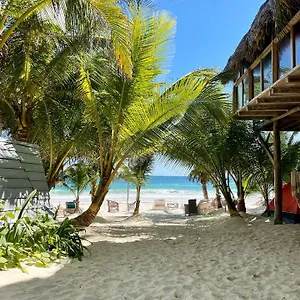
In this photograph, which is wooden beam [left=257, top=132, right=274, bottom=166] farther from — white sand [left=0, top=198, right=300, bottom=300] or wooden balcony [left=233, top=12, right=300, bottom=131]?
white sand [left=0, top=198, right=300, bottom=300]

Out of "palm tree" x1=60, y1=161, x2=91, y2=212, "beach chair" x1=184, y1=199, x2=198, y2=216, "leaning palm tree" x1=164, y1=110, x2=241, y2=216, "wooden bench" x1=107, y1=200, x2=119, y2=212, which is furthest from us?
"wooden bench" x1=107, y1=200, x2=119, y2=212

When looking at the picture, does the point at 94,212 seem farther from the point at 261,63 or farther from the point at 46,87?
the point at 261,63

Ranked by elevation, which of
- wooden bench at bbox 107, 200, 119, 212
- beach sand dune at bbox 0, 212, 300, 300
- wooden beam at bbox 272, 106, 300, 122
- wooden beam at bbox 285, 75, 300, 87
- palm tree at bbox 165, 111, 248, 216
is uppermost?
wooden beam at bbox 285, 75, 300, 87

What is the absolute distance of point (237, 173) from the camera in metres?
11.0

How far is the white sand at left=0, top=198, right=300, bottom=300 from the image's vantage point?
345 centimetres

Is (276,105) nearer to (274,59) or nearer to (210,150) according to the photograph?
(274,59)

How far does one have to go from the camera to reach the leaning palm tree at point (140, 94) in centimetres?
744

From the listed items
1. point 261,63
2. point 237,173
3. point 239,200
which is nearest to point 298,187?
point 261,63

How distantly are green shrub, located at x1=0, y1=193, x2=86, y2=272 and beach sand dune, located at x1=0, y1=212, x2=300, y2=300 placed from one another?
232mm

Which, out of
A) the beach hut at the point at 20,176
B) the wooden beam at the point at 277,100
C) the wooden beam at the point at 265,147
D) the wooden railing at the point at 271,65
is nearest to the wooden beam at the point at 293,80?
the wooden railing at the point at 271,65

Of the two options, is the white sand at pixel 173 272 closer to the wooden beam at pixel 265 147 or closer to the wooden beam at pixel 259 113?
the wooden beam at pixel 265 147

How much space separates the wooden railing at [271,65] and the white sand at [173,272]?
10.8ft

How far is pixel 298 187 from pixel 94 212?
196 inches

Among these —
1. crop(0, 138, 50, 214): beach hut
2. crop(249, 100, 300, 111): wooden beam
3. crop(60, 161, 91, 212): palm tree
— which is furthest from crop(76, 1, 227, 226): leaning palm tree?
crop(60, 161, 91, 212): palm tree
